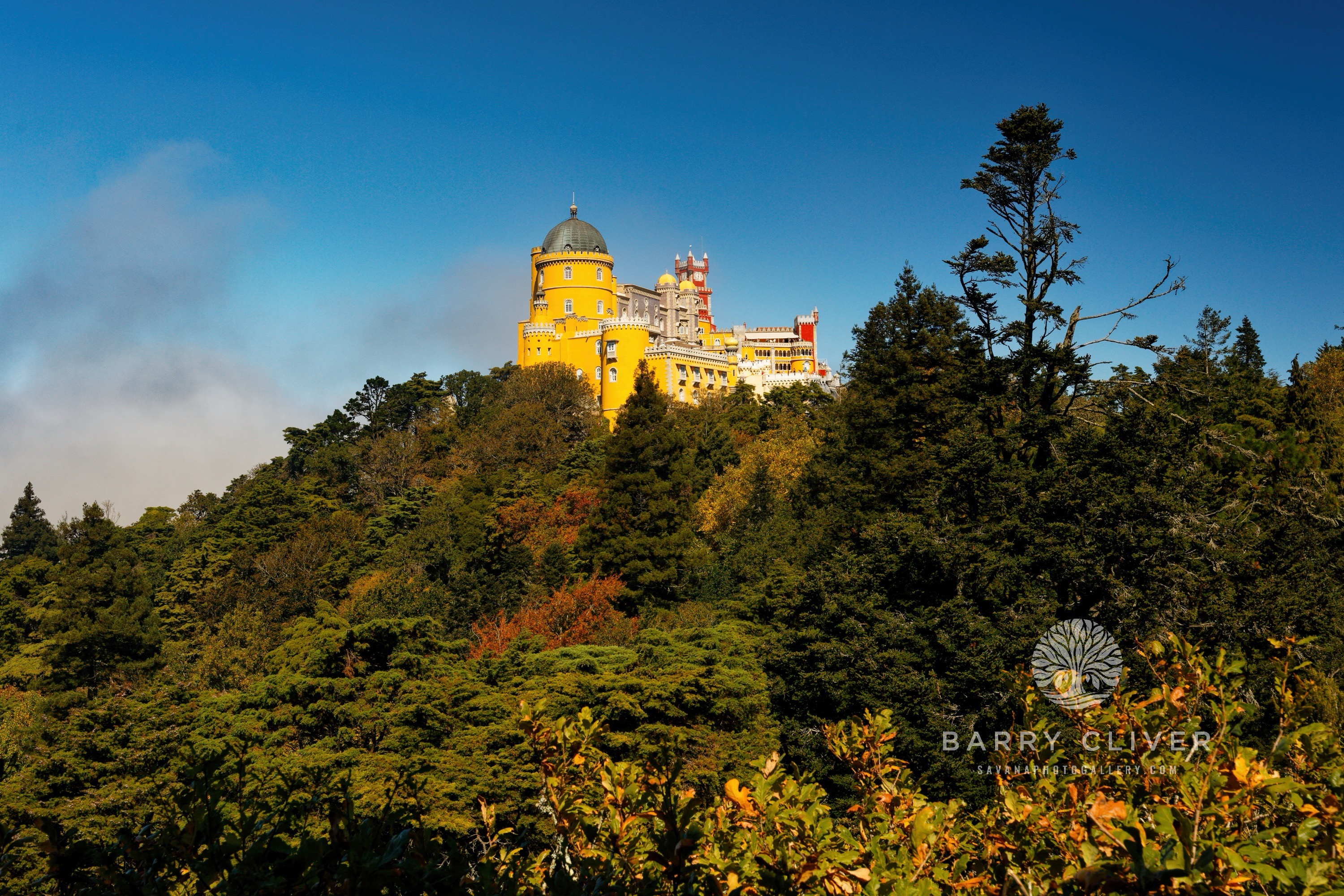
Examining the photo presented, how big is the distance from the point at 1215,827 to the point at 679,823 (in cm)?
249

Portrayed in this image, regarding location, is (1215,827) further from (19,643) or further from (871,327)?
(19,643)

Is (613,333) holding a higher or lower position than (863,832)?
higher

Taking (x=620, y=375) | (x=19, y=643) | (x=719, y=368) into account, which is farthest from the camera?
(x=719, y=368)

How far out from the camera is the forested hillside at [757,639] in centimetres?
474

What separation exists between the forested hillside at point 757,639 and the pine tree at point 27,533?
82.5 feet

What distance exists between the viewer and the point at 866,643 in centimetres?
1523

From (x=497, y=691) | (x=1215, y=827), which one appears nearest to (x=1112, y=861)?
(x=1215, y=827)

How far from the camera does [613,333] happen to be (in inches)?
2462

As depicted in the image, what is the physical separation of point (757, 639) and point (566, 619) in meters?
10.1

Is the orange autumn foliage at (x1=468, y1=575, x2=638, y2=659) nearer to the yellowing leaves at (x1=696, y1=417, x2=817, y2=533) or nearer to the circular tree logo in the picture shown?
the yellowing leaves at (x1=696, y1=417, x2=817, y2=533)

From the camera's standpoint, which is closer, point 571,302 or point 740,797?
point 740,797

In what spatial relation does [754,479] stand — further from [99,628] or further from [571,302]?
[571,302]

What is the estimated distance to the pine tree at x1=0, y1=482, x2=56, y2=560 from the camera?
212ft

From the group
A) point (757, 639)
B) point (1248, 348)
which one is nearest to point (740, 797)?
point (757, 639)
